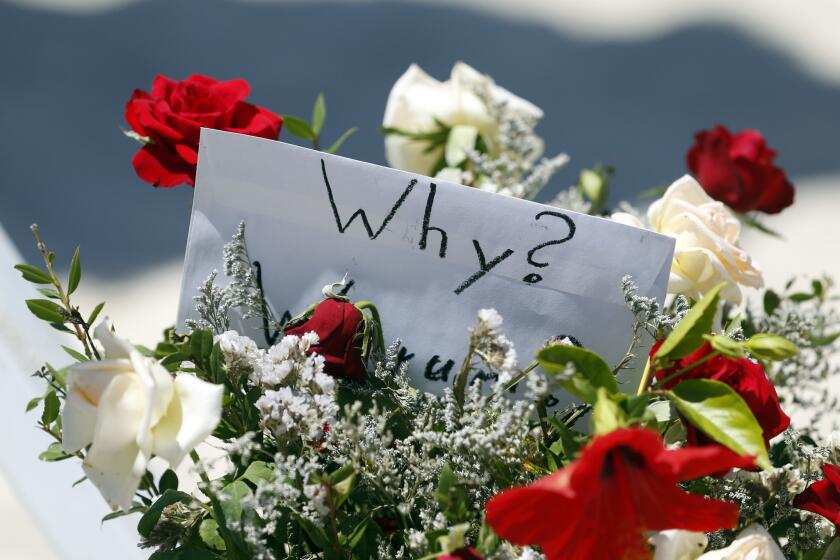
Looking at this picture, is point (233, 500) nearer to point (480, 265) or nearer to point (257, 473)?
point (257, 473)

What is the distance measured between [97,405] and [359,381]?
170 mm

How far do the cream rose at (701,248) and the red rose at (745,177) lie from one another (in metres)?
0.26

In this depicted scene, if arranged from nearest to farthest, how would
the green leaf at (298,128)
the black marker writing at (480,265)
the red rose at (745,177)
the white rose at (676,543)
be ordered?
1. the white rose at (676,543)
2. the black marker writing at (480,265)
3. the green leaf at (298,128)
4. the red rose at (745,177)

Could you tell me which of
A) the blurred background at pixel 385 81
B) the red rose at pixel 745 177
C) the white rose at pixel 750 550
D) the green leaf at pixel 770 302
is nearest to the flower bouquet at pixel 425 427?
the white rose at pixel 750 550

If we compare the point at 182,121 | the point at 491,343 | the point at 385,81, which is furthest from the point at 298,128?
the point at 385,81

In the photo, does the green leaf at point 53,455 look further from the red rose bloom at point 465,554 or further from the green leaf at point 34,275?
the red rose bloom at point 465,554

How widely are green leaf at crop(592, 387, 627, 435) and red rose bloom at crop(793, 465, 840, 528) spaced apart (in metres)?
0.18

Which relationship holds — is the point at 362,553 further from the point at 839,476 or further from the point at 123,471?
the point at 839,476

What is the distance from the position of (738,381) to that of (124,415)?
320 millimetres

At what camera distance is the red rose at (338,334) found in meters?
0.55

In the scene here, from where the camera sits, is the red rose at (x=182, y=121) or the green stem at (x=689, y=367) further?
the red rose at (x=182, y=121)

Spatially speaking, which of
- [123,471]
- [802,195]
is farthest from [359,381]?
[802,195]

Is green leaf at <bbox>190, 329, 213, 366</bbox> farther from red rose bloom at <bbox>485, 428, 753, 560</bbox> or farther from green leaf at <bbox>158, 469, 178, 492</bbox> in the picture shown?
red rose bloom at <bbox>485, 428, 753, 560</bbox>

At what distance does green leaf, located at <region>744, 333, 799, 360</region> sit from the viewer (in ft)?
1.54
